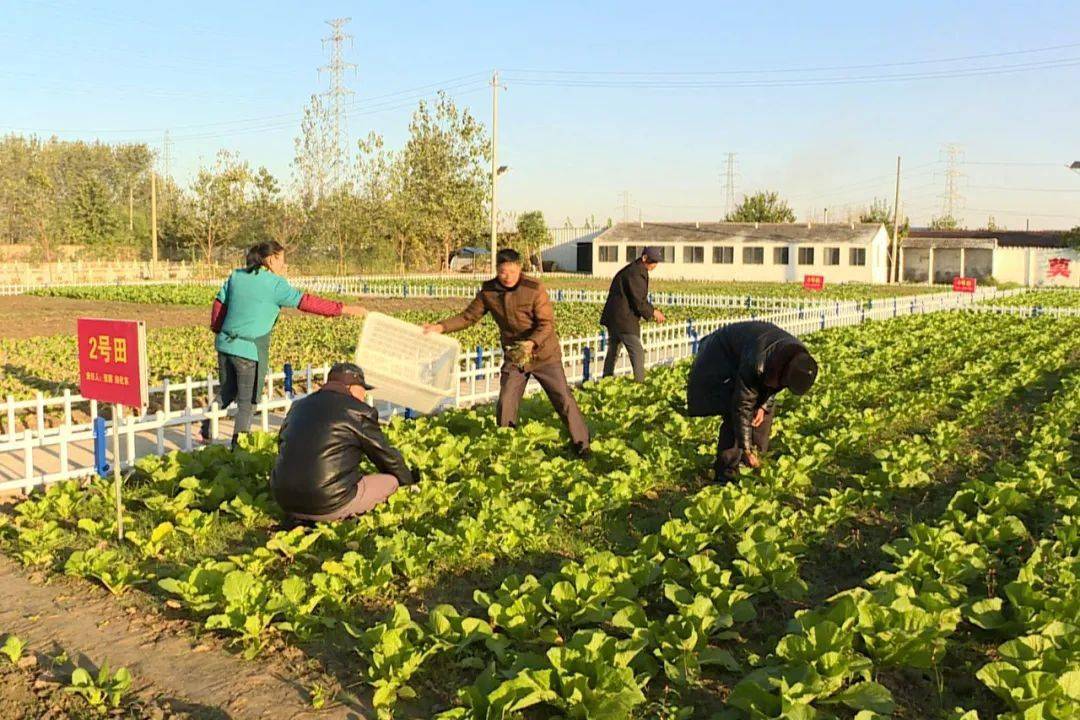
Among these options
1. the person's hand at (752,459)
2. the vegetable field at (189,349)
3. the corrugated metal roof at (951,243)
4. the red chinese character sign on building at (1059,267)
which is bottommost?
the person's hand at (752,459)

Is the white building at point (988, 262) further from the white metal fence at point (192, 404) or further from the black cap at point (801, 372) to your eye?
the black cap at point (801, 372)

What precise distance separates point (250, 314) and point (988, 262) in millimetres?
52878

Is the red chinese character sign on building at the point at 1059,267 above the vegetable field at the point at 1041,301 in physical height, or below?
above

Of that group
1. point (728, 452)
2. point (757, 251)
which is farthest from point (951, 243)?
point (728, 452)

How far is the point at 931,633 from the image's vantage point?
3.98m

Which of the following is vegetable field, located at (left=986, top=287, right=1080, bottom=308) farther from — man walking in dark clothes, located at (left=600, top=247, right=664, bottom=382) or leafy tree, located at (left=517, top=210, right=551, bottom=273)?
leafy tree, located at (left=517, top=210, right=551, bottom=273)

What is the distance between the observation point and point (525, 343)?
748cm

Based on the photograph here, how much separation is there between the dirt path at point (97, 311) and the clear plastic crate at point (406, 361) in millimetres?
13940

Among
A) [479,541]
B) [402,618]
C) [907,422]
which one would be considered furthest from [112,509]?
[907,422]

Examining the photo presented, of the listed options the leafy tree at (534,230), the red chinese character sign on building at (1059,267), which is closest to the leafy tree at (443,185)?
the leafy tree at (534,230)

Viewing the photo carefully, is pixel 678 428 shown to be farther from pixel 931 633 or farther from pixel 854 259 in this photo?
pixel 854 259

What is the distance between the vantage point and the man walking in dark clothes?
1063 centimetres

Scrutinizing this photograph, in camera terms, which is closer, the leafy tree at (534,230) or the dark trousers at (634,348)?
the dark trousers at (634,348)

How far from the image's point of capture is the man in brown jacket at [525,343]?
24.7 feet
